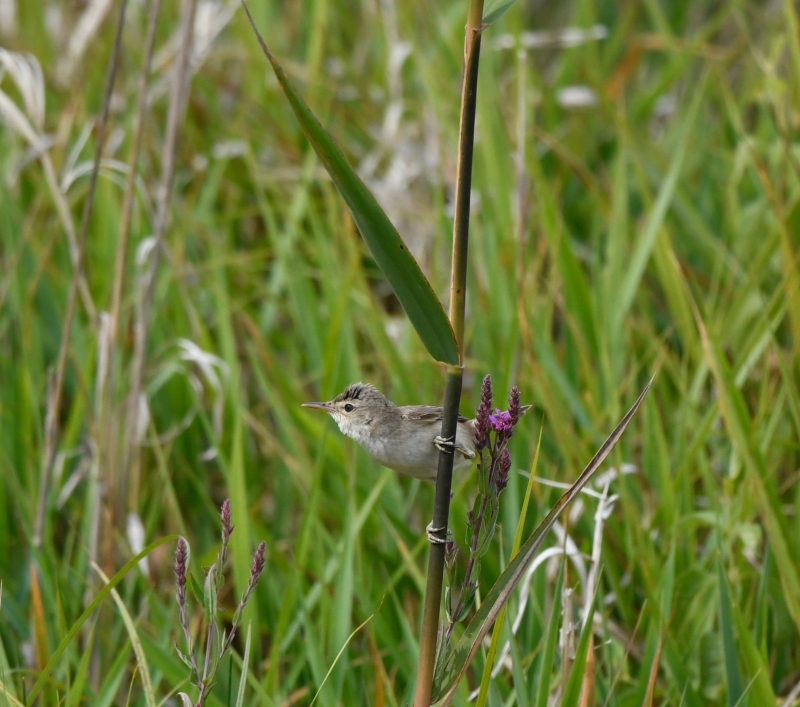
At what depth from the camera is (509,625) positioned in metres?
1.90

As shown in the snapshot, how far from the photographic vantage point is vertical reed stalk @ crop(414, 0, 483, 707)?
3.86ft

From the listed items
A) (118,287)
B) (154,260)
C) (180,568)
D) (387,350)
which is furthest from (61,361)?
(180,568)

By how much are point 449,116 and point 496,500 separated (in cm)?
283

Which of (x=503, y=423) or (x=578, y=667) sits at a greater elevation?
(x=503, y=423)

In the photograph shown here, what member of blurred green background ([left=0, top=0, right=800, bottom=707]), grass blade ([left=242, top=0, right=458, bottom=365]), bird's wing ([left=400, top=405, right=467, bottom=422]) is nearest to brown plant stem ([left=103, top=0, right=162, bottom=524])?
blurred green background ([left=0, top=0, right=800, bottom=707])

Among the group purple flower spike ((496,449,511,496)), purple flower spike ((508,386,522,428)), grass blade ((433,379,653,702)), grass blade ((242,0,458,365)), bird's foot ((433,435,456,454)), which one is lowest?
grass blade ((433,379,653,702))

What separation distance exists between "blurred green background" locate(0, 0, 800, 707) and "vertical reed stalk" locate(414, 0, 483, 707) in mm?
604

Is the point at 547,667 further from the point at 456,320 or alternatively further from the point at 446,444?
the point at 456,320

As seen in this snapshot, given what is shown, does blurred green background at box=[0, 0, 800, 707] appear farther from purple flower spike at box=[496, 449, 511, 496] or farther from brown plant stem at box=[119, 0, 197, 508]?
purple flower spike at box=[496, 449, 511, 496]

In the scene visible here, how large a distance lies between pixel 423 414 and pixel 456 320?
0.75 metres

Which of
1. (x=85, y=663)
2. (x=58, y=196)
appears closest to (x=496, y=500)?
(x=85, y=663)

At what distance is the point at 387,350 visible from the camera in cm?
303

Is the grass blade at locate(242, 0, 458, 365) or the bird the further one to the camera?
the bird

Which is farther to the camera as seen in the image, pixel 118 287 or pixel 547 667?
pixel 118 287
